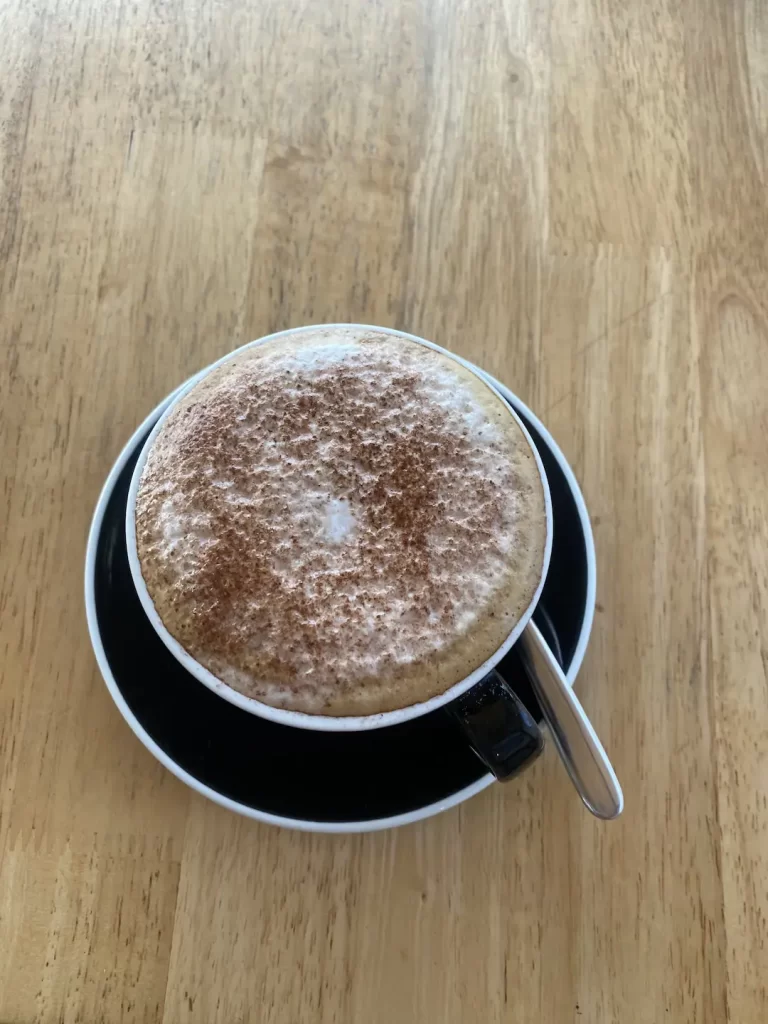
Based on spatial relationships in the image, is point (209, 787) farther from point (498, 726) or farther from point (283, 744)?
point (498, 726)

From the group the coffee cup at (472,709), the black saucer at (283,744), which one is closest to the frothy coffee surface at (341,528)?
the coffee cup at (472,709)

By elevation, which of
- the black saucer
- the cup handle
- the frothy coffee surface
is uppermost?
the frothy coffee surface

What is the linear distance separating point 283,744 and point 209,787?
7 cm

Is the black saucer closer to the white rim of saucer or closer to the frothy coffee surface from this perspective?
the white rim of saucer

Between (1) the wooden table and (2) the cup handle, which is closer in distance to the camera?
(2) the cup handle

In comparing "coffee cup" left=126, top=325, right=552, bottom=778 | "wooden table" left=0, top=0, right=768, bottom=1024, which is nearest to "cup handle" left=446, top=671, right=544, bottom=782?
"coffee cup" left=126, top=325, right=552, bottom=778

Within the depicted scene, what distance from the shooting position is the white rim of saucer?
62cm

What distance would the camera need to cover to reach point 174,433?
0.61m

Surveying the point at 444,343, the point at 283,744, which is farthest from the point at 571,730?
the point at 444,343

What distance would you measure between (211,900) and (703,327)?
80 centimetres

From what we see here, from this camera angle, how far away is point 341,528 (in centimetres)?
56

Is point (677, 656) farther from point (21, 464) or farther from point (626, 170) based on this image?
point (21, 464)

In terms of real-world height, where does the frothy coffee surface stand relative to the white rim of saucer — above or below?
above

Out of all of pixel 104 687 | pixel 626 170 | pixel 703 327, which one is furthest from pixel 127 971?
pixel 626 170
